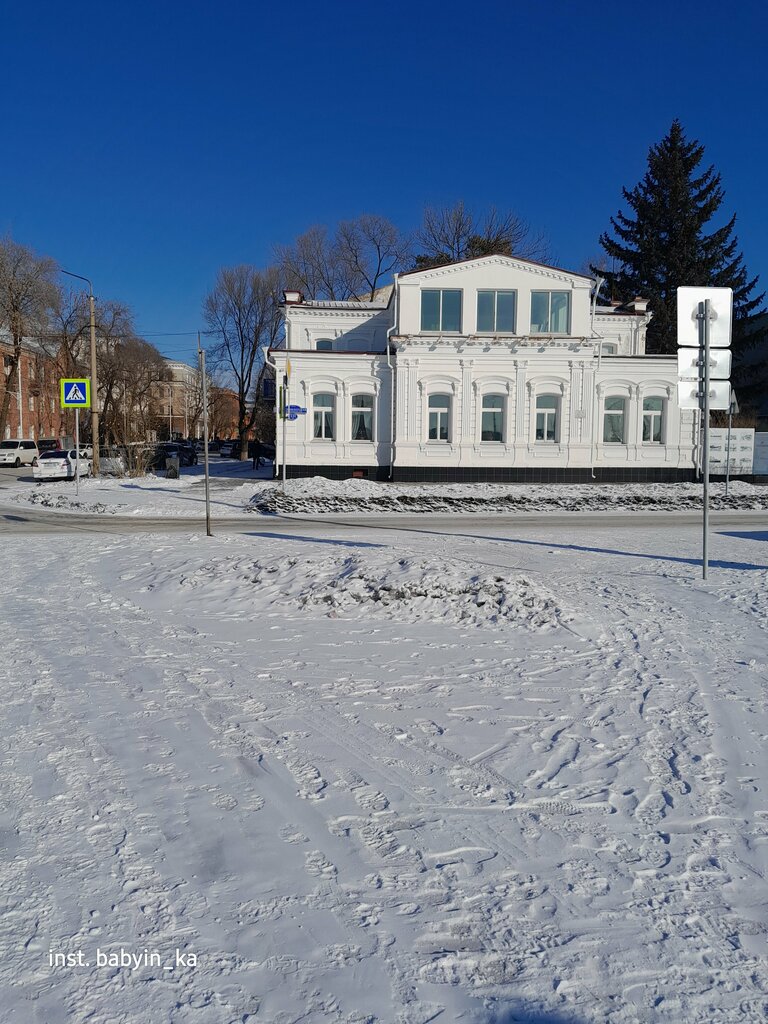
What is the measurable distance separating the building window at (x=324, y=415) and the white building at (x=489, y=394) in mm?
45

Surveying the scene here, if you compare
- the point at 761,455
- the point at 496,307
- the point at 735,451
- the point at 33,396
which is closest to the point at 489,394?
the point at 496,307

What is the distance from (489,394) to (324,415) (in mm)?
7174

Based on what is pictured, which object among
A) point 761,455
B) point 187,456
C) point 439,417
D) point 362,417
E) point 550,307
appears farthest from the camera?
point 187,456

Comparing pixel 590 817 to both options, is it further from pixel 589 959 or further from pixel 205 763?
pixel 205 763

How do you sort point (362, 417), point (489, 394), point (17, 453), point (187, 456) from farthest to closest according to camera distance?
point (187, 456) → point (17, 453) → point (362, 417) → point (489, 394)

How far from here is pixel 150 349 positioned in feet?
214

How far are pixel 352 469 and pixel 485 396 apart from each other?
21.4ft

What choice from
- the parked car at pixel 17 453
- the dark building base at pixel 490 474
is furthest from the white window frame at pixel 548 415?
the parked car at pixel 17 453

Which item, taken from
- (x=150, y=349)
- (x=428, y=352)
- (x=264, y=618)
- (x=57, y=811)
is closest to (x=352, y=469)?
(x=428, y=352)

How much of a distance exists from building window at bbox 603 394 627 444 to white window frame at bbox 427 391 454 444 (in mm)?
6827

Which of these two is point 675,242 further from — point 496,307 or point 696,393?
point 696,393

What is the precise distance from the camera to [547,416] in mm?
31375

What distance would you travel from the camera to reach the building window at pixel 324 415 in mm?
31422

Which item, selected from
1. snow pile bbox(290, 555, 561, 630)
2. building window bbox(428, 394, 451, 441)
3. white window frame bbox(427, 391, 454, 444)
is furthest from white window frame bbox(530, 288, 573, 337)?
snow pile bbox(290, 555, 561, 630)
